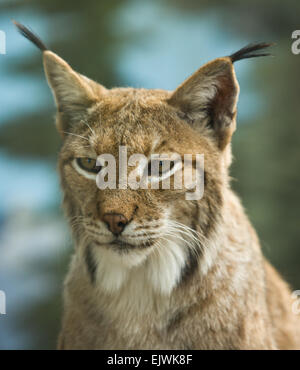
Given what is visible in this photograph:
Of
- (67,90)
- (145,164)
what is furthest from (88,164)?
(67,90)

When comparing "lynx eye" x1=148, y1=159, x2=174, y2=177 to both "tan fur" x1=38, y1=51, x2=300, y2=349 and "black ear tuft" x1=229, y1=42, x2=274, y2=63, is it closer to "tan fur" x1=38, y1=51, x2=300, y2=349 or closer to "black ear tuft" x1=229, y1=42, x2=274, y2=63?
"tan fur" x1=38, y1=51, x2=300, y2=349

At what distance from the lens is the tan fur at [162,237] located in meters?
2.53

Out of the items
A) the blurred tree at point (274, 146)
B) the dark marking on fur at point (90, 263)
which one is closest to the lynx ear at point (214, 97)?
the dark marking on fur at point (90, 263)

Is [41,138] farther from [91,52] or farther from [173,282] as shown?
[173,282]

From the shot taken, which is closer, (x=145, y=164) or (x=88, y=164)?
(x=145, y=164)

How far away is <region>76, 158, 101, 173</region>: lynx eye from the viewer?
258 cm

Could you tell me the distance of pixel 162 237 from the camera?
251 cm

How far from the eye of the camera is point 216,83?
2574 millimetres

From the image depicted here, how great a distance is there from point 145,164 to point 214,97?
51 centimetres

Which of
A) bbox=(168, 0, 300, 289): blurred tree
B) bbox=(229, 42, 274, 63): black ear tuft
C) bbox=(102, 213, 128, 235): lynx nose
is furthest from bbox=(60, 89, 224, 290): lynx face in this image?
bbox=(168, 0, 300, 289): blurred tree

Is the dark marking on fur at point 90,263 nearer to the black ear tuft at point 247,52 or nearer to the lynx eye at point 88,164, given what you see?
the lynx eye at point 88,164

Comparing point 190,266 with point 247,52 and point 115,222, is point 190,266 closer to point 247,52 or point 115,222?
point 115,222

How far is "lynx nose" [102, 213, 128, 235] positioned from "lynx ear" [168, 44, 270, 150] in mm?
681
